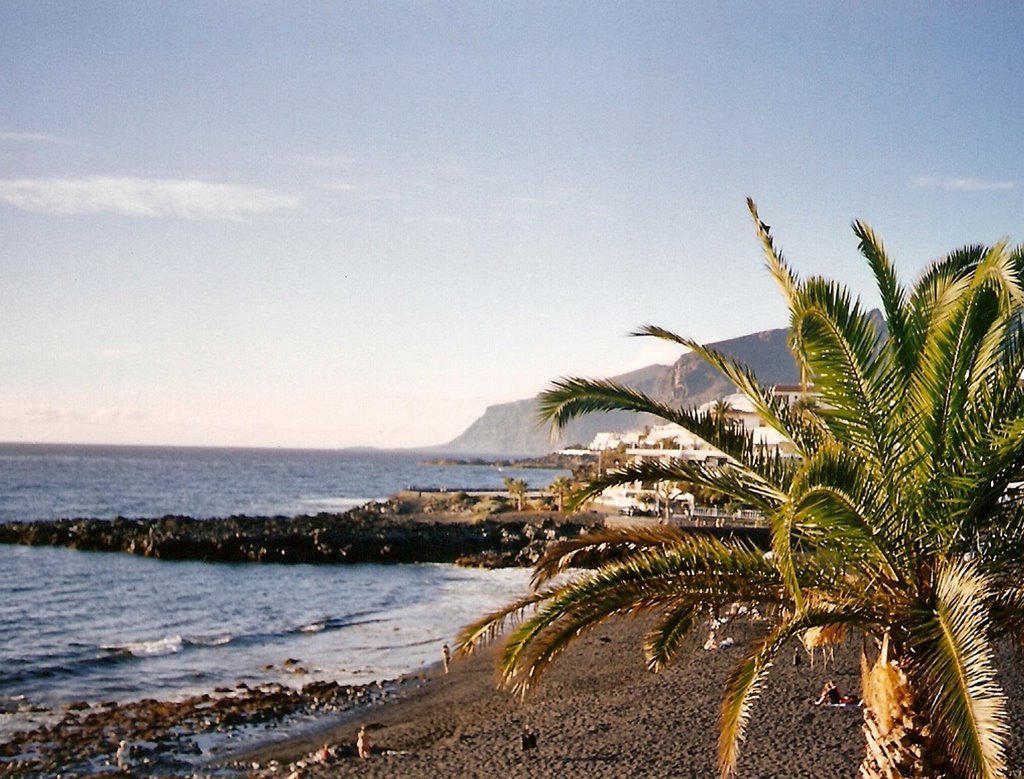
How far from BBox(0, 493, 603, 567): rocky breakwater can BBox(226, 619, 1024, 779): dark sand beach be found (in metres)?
22.0

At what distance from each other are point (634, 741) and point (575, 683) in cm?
579

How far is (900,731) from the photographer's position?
7.19m

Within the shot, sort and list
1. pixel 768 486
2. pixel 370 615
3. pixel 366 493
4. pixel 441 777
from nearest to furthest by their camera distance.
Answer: pixel 768 486 → pixel 441 777 → pixel 370 615 → pixel 366 493

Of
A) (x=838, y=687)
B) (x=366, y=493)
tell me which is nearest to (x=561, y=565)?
(x=838, y=687)

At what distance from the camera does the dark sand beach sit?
15391 mm

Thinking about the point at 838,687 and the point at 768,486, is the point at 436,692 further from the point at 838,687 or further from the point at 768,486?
the point at 768,486

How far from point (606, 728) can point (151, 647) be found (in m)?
17.5

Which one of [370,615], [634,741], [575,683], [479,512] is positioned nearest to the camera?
[634,741]

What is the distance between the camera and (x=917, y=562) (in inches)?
282

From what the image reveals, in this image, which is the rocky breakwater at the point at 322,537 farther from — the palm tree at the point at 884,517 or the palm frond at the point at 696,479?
the palm tree at the point at 884,517

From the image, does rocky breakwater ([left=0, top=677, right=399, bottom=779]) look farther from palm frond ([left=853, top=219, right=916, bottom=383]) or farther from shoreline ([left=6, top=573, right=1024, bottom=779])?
palm frond ([left=853, top=219, right=916, bottom=383])

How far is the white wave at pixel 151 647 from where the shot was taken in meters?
28.4

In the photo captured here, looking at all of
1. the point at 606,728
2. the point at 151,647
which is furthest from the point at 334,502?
the point at 606,728

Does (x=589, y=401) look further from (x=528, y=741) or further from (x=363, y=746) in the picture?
(x=363, y=746)
